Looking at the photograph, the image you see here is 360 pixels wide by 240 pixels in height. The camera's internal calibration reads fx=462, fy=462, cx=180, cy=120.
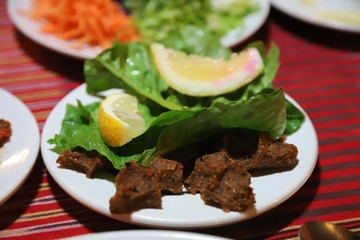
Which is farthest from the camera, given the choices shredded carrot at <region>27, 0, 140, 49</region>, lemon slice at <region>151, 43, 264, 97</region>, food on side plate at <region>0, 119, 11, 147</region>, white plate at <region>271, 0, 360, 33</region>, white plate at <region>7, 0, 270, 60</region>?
white plate at <region>271, 0, 360, 33</region>

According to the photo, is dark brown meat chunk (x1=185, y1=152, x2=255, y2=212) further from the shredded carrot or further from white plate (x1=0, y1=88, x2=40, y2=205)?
the shredded carrot

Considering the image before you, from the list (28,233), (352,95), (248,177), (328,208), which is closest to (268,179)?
(248,177)

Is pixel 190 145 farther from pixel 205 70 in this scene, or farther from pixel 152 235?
pixel 152 235

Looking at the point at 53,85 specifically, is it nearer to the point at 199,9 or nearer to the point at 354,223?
the point at 199,9

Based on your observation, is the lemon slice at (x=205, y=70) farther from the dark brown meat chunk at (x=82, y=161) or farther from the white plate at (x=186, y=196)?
the dark brown meat chunk at (x=82, y=161)

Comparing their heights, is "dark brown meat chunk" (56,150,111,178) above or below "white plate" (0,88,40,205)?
above

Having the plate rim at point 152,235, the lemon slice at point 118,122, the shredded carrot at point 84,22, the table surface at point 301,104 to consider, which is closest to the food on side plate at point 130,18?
the shredded carrot at point 84,22

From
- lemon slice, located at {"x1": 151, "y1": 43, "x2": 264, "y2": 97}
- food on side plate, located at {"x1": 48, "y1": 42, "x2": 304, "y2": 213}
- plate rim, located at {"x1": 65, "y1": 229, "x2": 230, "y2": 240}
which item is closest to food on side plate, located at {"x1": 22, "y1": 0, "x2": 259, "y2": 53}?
lemon slice, located at {"x1": 151, "y1": 43, "x2": 264, "y2": 97}
